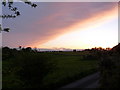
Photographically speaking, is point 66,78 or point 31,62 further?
point 66,78

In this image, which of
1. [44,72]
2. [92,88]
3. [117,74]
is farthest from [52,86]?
[117,74]

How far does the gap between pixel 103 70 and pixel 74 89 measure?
7.63 feet

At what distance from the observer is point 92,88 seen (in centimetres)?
1961

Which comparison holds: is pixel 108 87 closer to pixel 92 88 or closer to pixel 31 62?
pixel 92 88

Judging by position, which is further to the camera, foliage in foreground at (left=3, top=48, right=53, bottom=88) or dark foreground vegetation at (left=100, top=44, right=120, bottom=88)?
foliage in foreground at (left=3, top=48, right=53, bottom=88)

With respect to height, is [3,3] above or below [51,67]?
above

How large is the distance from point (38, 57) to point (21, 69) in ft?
5.23

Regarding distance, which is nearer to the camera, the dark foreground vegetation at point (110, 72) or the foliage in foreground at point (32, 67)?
the dark foreground vegetation at point (110, 72)

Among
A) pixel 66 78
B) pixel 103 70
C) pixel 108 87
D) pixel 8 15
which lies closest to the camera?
pixel 108 87

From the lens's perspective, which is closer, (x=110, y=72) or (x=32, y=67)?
(x=110, y=72)

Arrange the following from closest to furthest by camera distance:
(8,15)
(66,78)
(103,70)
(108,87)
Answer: (108,87) → (103,70) → (8,15) → (66,78)

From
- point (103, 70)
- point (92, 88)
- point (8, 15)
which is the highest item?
point (8, 15)

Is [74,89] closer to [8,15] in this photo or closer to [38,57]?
[38,57]

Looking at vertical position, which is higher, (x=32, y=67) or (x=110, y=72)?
(x=32, y=67)
